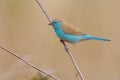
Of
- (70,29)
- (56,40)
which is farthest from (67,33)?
(56,40)

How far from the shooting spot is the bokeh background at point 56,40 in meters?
4.49

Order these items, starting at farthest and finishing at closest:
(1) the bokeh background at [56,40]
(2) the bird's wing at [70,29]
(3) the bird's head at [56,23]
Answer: (1) the bokeh background at [56,40] < (2) the bird's wing at [70,29] < (3) the bird's head at [56,23]

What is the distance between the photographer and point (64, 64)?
A: 15.0 feet

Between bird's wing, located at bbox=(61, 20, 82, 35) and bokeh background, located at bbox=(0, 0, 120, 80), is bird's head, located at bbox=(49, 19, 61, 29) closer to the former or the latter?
bird's wing, located at bbox=(61, 20, 82, 35)

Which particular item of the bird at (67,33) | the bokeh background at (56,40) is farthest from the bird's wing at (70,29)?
the bokeh background at (56,40)

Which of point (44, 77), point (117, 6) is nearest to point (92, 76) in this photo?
point (117, 6)

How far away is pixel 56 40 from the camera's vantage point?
16.1 feet

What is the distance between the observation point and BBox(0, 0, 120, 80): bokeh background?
4.49 metres

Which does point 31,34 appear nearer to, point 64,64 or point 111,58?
point 64,64

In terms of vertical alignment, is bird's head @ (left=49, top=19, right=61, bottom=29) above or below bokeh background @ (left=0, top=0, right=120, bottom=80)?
above

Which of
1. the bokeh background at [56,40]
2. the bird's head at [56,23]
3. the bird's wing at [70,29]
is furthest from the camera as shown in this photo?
the bokeh background at [56,40]

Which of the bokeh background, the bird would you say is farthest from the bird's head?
the bokeh background

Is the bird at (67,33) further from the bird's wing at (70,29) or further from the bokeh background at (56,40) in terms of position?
the bokeh background at (56,40)

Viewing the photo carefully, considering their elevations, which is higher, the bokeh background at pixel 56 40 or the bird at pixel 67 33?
the bird at pixel 67 33
